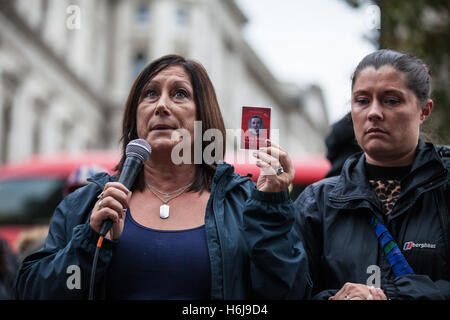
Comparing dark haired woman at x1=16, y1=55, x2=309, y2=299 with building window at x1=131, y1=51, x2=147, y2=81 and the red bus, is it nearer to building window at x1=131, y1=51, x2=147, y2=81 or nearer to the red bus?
the red bus

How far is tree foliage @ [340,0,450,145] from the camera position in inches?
315

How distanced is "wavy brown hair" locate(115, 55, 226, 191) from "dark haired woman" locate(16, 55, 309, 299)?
0.34ft

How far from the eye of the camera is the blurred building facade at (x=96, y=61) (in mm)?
25469

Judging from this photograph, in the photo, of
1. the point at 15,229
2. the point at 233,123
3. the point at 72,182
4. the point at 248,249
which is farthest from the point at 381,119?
the point at 233,123

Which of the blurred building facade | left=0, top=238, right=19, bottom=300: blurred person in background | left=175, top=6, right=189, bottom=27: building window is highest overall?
left=175, top=6, right=189, bottom=27: building window

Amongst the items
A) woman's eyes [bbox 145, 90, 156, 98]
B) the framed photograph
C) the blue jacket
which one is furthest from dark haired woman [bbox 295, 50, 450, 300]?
woman's eyes [bbox 145, 90, 156, 98]

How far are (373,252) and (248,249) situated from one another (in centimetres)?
52

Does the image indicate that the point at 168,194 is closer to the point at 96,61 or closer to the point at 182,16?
the point at 96,61

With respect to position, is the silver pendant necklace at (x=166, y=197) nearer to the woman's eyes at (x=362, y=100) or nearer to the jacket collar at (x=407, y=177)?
the jacket collar at (x=407, y=177)

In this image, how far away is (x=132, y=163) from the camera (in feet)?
7.86

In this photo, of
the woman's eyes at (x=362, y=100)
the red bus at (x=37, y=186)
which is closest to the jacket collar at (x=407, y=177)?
the woman's eyes at (x=362, y=100)

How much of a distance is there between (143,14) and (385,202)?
43.2m
